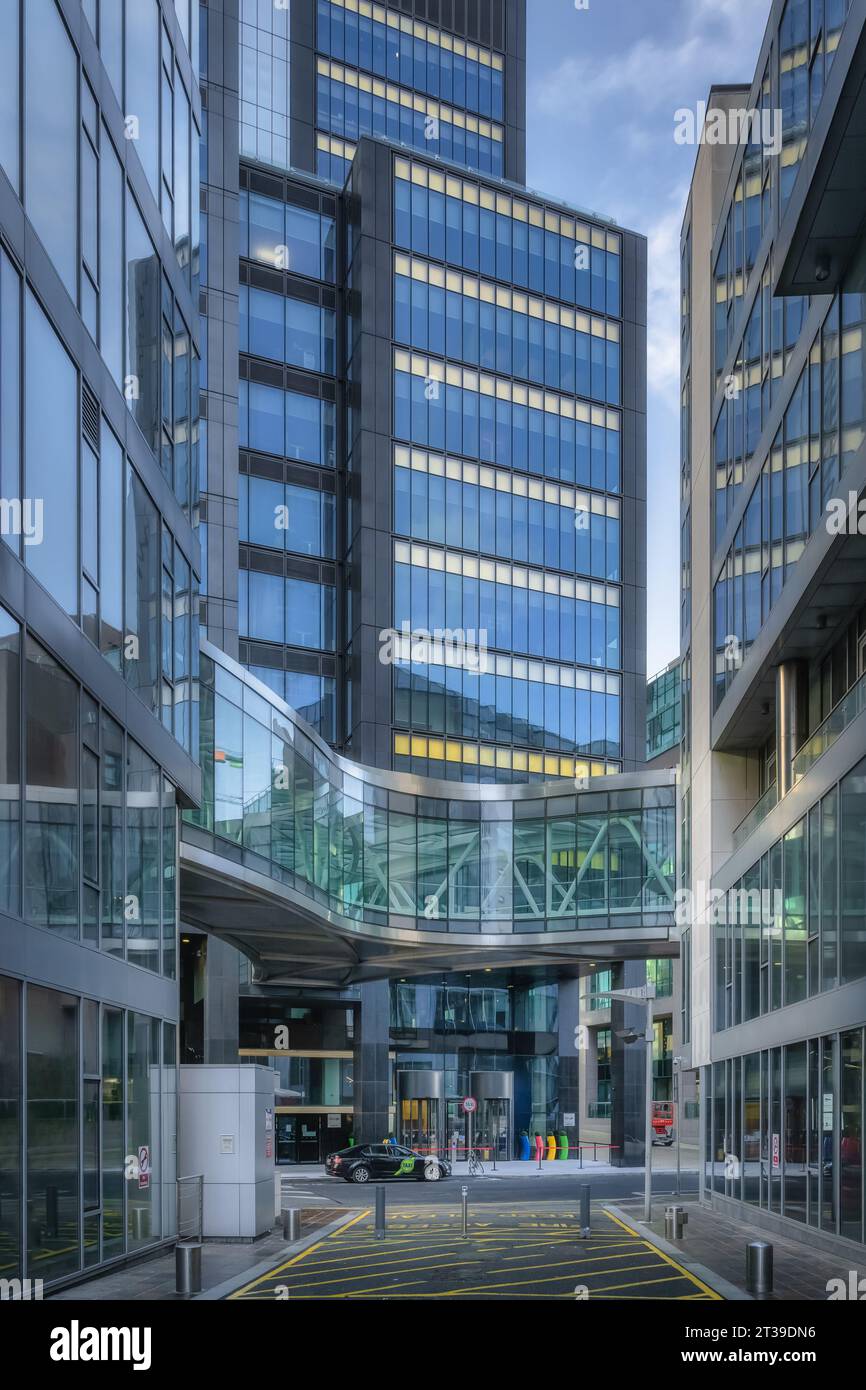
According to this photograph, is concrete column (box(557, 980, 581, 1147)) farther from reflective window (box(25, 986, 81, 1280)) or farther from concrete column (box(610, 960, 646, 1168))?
Answer: reflective window (box(25, 986, 81, 1280))

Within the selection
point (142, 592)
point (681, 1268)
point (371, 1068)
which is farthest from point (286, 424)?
point (681, 1268)

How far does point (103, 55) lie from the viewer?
2086 cm

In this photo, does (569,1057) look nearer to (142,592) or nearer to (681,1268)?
(681,1268)

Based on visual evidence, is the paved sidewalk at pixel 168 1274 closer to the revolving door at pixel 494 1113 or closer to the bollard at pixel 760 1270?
the bollard at pixel 760 1270

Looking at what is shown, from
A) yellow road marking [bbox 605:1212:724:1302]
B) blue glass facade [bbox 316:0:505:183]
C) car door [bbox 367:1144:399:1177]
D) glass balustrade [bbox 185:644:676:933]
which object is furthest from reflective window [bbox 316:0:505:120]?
yellow road marking [bbox 605:1212:724:1302]

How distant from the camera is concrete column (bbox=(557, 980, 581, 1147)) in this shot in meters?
64.3

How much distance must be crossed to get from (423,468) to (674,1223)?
148ft

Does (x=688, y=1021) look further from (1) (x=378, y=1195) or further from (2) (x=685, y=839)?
(1) (x=378, y=1195)

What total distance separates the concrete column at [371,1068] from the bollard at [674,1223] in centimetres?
3379

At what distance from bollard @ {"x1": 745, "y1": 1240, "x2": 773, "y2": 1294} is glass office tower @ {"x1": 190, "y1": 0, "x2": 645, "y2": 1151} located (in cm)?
4037
